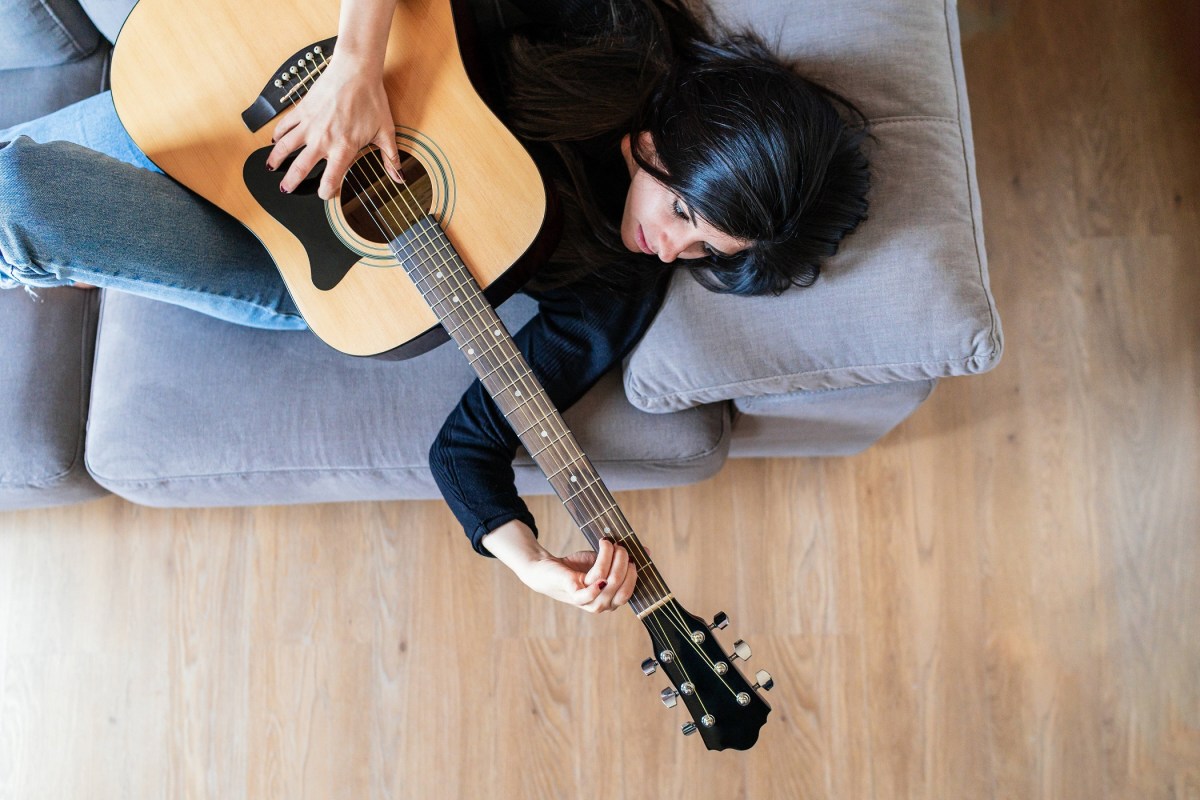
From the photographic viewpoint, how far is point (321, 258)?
40.2 inches

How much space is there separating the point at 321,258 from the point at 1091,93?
1.61 metres

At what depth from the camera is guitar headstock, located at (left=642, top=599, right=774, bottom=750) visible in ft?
2.92

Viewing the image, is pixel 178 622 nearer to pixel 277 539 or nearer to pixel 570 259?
pixel 277 539

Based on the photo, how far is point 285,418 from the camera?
1.18m

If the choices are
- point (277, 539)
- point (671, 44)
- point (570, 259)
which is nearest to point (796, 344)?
point (570, 259)

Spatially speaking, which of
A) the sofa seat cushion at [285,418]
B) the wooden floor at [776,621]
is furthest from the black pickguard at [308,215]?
the wooden floor at [776,621]

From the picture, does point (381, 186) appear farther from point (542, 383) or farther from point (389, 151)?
point (542, 383)

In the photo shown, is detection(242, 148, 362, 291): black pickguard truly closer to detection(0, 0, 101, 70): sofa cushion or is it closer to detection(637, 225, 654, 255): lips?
detection(637, 225, 654, 255): lips

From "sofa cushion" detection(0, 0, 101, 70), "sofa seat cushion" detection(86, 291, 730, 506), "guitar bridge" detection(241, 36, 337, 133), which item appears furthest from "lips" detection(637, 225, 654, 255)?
"sofa cushion" detection(0, 0, 101, 70)

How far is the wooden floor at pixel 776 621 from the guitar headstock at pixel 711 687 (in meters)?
0.59

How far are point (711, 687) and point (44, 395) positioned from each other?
1058 mm

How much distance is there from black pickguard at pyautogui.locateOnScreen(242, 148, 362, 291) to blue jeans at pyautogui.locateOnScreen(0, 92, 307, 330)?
11 centimetres

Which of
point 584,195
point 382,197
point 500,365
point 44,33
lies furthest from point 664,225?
point 44,33

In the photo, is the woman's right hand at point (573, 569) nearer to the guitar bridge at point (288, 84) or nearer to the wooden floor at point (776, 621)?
the wooden floor at point (776, 621)
